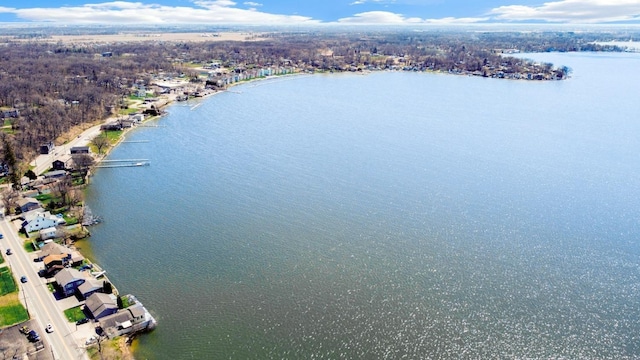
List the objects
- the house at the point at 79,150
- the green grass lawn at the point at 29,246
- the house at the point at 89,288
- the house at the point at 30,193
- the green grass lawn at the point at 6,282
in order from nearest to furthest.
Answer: the house at the point at 89,288
the green grass lawn at the point at 6,282
the green grass lawn at the point at 29,246
the house at the point at 30,193
the house at the point at 79,150

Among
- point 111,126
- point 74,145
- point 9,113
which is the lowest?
point 74,145

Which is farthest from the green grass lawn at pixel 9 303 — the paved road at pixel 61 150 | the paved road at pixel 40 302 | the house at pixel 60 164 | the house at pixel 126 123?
the house at pixel 126 123

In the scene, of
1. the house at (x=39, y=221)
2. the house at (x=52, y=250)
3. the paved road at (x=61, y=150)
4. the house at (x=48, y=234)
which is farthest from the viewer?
the paved road at (x=61, y=150)

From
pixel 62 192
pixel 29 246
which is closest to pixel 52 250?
pixel 29 246

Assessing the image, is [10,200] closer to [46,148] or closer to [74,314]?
[46,148]

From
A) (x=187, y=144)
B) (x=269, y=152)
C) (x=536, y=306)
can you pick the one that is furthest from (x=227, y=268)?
(x=187, y=144)

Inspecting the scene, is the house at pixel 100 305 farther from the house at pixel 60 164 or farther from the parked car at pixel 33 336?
the house at pixel 60 164

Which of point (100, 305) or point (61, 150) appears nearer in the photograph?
point (100, 305)
